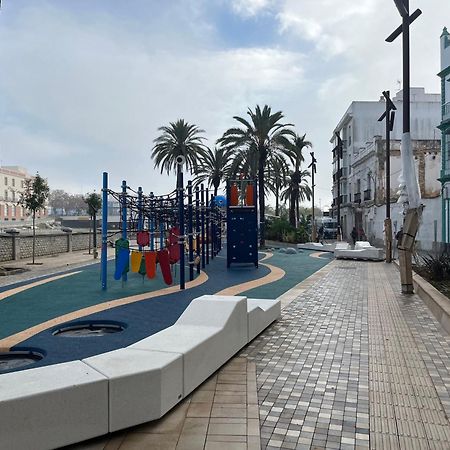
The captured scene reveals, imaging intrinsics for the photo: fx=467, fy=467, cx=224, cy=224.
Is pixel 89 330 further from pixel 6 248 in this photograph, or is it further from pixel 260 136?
pixel 260 136

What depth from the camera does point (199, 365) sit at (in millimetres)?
4633

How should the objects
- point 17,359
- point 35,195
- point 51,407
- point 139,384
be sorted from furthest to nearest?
point 35,195 → point 17,359 → point 139,384 → point 51,407

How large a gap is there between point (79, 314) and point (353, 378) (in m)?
5.22

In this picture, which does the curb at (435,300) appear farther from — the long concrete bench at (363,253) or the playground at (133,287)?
the long concrete bench at (363,253)

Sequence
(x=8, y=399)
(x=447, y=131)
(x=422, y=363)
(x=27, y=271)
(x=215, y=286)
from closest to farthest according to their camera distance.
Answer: (x=8, y=399) → (x=422, y=363) → (x=215, y=286) → (x=27, y=271) → (x=447, y=131)

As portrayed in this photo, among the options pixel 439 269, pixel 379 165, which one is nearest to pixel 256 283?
pixel 439 269

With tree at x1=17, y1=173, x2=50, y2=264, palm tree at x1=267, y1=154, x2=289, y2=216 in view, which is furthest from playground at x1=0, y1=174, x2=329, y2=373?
palm tree at x1=267, y1=154, x2=289, y2=216

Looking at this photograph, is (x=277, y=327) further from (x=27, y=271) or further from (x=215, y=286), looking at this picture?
(x=27, y=271)

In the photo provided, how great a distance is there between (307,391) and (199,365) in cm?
109

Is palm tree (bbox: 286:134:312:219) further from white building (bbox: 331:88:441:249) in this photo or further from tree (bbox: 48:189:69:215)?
tree (bbox: 48:189:69:215)

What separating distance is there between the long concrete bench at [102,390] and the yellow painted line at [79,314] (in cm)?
277

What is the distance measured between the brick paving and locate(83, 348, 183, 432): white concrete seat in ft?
2.77

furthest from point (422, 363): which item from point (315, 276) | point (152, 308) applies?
point (315, 276)

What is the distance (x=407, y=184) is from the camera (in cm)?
1080
